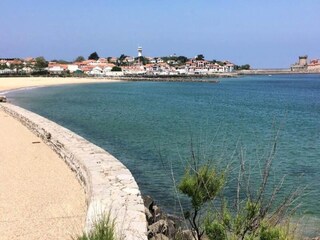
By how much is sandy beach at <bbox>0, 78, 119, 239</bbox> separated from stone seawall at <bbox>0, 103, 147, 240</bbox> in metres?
0.25

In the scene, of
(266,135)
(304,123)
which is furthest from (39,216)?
(304,123)

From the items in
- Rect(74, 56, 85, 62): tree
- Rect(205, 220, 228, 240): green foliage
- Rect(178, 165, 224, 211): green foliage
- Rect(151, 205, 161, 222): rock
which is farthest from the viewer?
Rect(74, 56, 85, 62): tree

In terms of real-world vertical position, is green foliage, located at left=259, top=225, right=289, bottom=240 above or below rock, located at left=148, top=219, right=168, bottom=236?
above

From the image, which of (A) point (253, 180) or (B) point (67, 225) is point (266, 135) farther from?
(B) point (67, 225)

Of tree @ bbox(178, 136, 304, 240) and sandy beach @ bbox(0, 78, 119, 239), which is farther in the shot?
sandy beach @ bbox(0, 78, 119, 239)

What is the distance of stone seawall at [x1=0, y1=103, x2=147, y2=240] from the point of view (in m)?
4.99

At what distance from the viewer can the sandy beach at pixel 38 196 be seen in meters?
5.72

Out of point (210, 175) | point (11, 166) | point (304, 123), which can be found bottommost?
point (304, 123)

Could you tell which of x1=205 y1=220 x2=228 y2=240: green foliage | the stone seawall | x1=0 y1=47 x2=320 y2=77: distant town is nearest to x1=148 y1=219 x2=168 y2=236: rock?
the stone seawall

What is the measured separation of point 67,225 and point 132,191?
3.65 feet

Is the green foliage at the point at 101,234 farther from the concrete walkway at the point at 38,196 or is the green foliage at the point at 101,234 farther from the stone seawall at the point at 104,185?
the concrete walkway at the point at 38,196

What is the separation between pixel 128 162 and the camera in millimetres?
12602

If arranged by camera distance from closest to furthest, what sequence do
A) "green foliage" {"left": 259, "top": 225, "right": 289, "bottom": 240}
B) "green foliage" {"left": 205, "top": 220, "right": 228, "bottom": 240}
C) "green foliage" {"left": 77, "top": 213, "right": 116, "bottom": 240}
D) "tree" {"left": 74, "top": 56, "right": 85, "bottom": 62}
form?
"green foliage" {"left": 259, "top": 225, "right": 289, "bottom": 240} < "green foliage" {"left": 77, "top": 213, "right": 116, "bottom": 240} < "green foliage" {"left": 205, "top": 220, "right": 228, "bottom": 240} < "tree" {"left": 74, "top": 56, "right": 85, "bottom": 62}

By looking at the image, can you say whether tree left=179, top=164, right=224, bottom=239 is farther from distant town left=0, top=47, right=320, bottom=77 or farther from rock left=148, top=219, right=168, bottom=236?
distant town left=0, top=47, right=320, bottom=77
